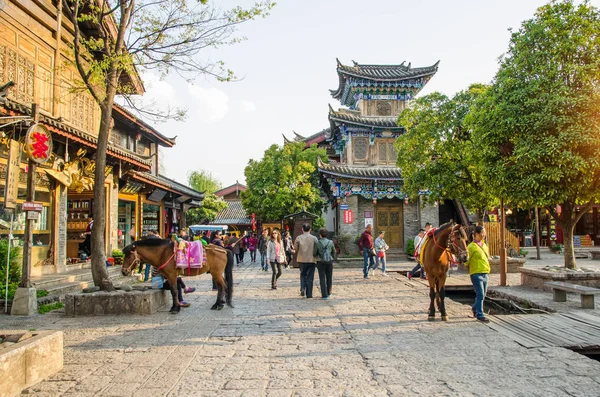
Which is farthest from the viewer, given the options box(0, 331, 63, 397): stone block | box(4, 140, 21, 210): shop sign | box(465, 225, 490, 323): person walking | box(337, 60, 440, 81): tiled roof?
box(337, 60, 440, 81): tiled roof

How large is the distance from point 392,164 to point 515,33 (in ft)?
47.0

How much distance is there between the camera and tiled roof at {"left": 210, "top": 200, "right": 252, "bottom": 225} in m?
47.0

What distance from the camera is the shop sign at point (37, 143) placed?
335 inches

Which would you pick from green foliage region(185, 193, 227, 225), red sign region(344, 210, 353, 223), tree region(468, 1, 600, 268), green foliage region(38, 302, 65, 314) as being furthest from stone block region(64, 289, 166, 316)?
green foliage region(185, 193, 227, 225)

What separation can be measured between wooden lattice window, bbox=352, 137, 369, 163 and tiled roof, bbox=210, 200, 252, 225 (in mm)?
23221

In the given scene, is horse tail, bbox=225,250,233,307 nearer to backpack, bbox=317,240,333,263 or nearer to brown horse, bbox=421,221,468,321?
backpack, bbox=317,240,333,263

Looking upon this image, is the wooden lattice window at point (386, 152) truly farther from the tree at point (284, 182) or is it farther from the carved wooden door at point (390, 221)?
the tree at point (284, 182)

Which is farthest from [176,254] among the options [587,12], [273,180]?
[273,180]

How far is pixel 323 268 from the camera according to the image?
34.7ft

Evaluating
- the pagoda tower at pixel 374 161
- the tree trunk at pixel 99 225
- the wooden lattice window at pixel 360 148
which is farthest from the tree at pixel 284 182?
the tree trunk at pixel 99 225

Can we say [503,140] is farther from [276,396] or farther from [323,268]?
[276,396]

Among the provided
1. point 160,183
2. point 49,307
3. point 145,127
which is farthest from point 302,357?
point 145,127

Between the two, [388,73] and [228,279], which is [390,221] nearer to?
[388,73]

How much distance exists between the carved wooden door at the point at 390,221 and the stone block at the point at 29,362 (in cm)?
2062
